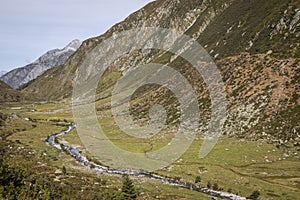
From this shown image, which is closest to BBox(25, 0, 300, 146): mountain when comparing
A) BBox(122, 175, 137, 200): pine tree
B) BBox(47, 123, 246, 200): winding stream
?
BBox(47, 123, 246, 200): winding stream

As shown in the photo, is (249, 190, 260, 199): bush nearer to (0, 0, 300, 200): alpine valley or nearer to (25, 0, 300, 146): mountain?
(0, 0, 300, 200): alpine valley

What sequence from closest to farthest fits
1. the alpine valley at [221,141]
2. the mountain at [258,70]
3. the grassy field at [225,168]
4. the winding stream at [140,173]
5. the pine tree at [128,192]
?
the pine tree at [128,192], the alpine valley at [221,141], the grassy field at [225,168], the winding stream at [140,173], the mountain at [258,70]

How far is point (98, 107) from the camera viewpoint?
197m

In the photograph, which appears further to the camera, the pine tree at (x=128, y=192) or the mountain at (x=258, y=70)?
the mountain at (x=258, y=70)

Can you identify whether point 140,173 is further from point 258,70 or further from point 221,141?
point 258,70

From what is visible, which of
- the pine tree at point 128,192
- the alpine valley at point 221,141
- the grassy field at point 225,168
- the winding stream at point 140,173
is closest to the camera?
the pine tree at point 128,192

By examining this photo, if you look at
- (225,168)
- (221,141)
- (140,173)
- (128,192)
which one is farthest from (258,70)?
(128,192)

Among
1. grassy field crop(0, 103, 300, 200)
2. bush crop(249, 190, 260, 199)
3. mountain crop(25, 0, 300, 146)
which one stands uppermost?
mountain crop(25, 0, 300, 146)

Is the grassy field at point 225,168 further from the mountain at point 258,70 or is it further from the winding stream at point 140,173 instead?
the mountain at point 258,70

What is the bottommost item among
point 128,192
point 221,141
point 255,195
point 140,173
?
point 128,192

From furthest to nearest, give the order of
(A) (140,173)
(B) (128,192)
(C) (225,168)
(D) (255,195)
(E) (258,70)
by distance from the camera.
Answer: (E) (258,70) → (A) (140,173) → (C) (225,168) → (D) (255,195) → (B) (128,192)

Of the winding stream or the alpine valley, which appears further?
the winding stream

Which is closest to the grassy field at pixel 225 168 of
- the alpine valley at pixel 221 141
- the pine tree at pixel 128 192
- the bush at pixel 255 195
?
the alpine valley at pixel 221 141

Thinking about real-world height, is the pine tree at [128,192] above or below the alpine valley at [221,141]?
below
